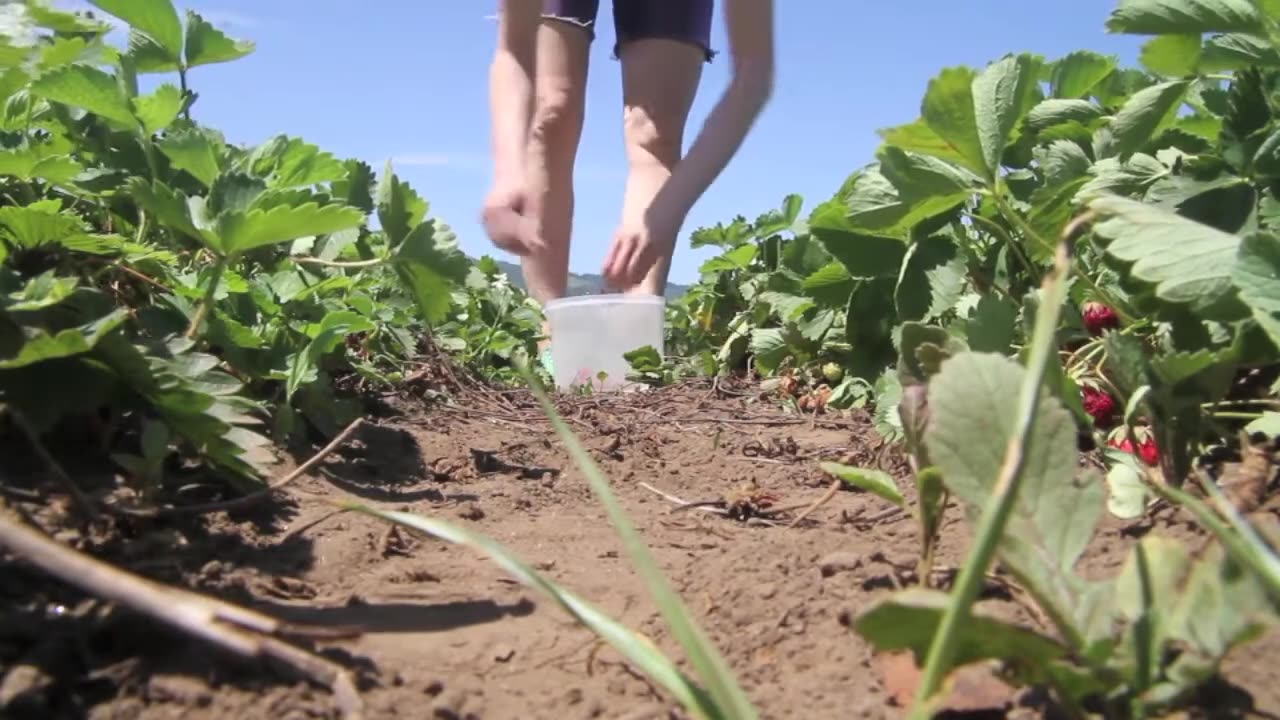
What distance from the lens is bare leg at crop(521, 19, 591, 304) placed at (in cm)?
369

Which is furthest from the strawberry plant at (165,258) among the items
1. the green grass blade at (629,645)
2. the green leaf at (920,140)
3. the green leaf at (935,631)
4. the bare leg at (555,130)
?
the bare leg at (555,130)

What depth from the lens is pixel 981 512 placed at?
787 millimetres

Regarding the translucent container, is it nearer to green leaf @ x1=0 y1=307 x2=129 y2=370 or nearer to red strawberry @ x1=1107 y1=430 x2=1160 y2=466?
red strawberry @ x1=1107 y1=430 x2=1160 y2=466

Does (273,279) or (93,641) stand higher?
(273,279)

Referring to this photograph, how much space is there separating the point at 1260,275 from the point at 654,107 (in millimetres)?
2876

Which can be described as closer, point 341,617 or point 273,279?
point 341,617

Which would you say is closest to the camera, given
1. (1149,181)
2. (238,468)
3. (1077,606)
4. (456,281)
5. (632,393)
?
(1077,606)

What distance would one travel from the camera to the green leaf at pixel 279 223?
127 centimetres

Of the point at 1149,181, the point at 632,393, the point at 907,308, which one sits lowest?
the point at 632,393

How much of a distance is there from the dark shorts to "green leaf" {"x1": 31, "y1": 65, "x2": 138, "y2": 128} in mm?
2224

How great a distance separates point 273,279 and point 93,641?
114cm

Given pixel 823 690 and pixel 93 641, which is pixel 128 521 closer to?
pixel 93 641

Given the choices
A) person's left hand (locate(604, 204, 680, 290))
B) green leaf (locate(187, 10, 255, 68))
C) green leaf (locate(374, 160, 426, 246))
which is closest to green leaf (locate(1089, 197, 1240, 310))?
green leaf (locate(374, 160, 426, 246))

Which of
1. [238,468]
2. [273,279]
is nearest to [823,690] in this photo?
[238,468]
